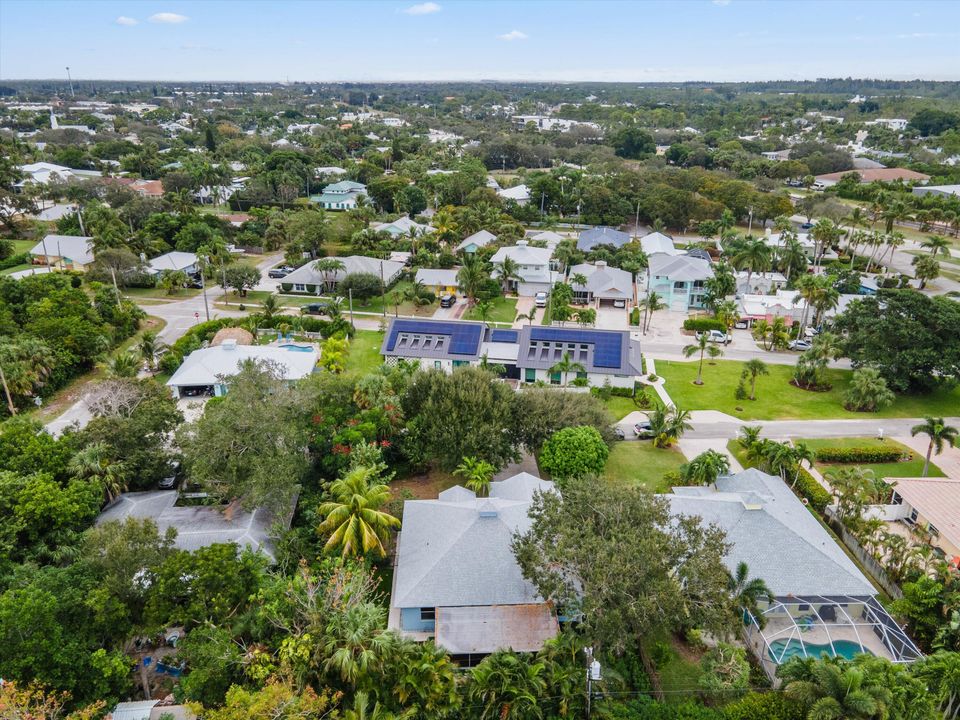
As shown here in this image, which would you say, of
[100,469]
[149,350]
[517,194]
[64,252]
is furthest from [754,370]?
[64,252]

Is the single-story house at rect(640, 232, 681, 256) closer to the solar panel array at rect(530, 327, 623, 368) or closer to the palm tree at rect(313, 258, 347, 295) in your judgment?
the solar panel array at rect(530, 327, 623, 368)

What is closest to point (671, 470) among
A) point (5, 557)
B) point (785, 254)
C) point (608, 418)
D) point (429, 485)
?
point (608, 418)

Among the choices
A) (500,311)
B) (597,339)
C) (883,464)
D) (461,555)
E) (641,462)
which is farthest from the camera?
(500,311)

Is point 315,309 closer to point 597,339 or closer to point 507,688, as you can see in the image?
point 597,339

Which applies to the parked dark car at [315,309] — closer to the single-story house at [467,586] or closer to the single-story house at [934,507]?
the single-story house at [467,586]

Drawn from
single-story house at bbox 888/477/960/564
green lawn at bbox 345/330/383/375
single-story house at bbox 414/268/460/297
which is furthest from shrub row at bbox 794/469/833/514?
single-story house at bbox 414/268/460/297

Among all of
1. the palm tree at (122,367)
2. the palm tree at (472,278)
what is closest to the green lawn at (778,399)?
the palm tree at (472,278)
